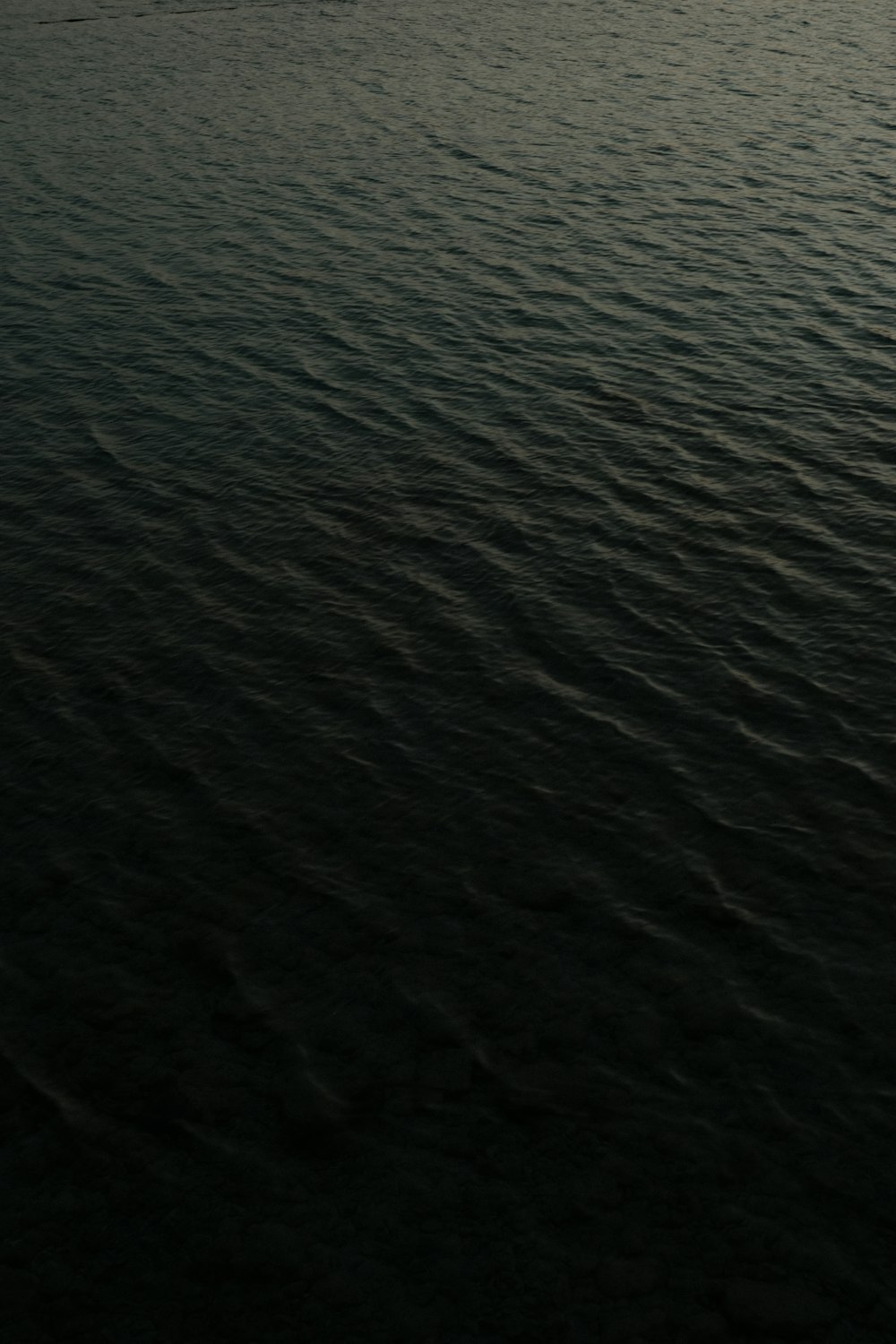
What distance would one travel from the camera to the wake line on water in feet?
418

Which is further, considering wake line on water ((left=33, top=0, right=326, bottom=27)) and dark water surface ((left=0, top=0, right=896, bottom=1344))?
wake line on water ((left=33, top=0, right=326, bottom=27))

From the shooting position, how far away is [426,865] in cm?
2856

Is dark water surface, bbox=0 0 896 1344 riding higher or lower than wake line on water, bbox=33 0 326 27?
lower

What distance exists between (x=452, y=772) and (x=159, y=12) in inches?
4922

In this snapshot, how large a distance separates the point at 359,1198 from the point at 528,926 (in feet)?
22.8

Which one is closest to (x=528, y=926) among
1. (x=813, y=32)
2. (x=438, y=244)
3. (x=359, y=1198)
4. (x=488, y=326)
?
(x=359, y=1198)

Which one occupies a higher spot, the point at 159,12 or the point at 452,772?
the point at 159,12

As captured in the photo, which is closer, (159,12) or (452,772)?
(452,772)

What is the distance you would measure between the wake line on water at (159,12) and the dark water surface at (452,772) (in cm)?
7225

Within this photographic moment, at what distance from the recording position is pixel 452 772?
1233 inches

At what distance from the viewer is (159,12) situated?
132 metres

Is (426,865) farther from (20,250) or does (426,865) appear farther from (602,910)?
(20,250)

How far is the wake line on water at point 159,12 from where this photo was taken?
128 metres

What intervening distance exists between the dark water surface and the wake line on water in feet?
237
